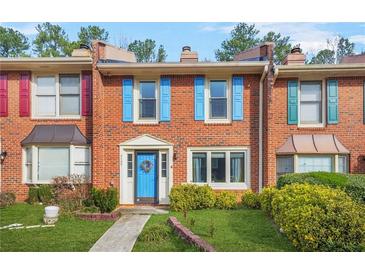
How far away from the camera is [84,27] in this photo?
3316 cm

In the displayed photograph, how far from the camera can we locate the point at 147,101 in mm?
13773

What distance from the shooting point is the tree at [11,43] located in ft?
107

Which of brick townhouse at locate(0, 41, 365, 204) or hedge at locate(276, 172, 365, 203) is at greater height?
brick townhouse at locate(0, 41, 365, 204)

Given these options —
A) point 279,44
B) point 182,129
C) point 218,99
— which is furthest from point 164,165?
point 279,44

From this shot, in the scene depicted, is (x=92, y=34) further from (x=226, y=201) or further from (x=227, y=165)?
(x=226, y=201)

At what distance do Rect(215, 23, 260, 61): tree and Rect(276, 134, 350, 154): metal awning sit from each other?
20.8 m

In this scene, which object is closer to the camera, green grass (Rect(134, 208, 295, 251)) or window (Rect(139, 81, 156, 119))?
green grass (Rect(134, 208, 295, 251))

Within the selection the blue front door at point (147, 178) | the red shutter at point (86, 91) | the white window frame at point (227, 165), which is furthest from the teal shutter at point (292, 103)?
the red shutter at point (86, 91)

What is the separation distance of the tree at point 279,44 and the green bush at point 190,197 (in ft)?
82.0

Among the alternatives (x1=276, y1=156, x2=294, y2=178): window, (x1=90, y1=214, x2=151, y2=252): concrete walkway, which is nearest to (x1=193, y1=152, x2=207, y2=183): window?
(x1=276, y1=156, x2=294, y2=178): window

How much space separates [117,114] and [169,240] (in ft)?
22.7

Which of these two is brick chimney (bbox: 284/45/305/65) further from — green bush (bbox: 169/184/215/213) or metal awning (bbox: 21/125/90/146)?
metal awning (bbox: 21/125/90/146)

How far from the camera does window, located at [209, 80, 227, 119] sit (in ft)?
44.9

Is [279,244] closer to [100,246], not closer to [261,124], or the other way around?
[100,246]
